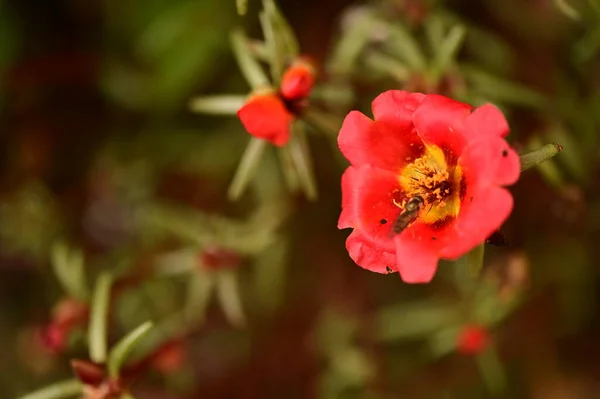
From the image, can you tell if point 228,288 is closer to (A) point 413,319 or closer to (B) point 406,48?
(A) point 413,319

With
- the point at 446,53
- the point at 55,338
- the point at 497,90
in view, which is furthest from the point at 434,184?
the point at 55,338

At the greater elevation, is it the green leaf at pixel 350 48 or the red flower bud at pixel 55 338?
the green leaf at pixel 350 48

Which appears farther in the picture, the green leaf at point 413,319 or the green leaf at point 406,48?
the green leaf at point 413,319

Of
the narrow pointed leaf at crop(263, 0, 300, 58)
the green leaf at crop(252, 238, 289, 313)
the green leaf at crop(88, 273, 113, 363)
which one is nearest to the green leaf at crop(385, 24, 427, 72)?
the narrow pointed leaf at crop(263, 0, 300, 58)

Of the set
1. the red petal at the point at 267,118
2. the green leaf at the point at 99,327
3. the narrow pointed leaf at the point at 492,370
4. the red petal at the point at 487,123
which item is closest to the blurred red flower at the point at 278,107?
the red petal at the point at 267,118

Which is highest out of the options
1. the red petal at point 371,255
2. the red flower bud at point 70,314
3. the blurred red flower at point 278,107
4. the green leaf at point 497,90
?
the blurred red flower at point 278,107

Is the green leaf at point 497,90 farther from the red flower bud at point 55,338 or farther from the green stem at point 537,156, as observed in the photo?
the red flower bud at point 55,338

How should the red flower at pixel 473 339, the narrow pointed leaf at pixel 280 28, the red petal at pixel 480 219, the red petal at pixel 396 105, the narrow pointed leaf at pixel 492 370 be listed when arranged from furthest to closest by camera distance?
the narrow pointed leaf at pixel 492 370, the red flower at pixel 473 339, the narrow pointed leaf at pixel 280 28, the red petal at pixel 396 105, the red petal at pixel 480 219

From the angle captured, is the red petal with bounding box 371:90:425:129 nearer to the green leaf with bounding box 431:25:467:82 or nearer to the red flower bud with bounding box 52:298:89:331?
the green leaf with bounding box 431:25:467:82
